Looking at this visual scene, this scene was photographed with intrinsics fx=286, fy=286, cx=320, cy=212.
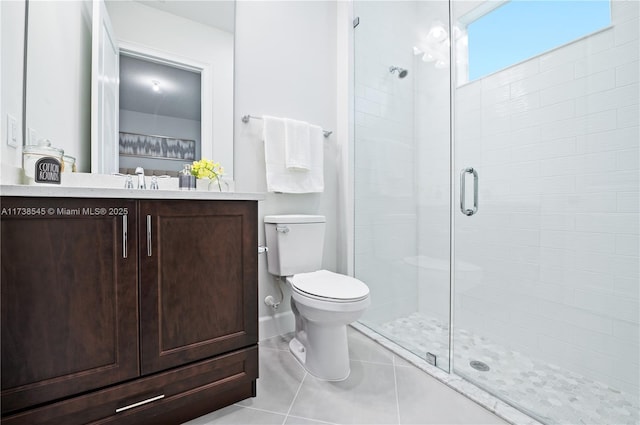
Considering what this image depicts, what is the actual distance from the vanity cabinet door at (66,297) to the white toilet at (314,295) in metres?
0.71

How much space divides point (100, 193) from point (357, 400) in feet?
4.09

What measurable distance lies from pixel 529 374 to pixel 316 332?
41.5 inches

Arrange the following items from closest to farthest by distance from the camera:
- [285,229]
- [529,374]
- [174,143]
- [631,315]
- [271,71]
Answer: [631,315], [529,374], [174,143], [285,229], [271,71]

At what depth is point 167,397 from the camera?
99cm

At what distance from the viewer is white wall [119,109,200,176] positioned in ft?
4.65

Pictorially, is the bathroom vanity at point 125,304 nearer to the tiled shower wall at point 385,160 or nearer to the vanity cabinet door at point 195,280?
the vanity cabinet door at point 195,280

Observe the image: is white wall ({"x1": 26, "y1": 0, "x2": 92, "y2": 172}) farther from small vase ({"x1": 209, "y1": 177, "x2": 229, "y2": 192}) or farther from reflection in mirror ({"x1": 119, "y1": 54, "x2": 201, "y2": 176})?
small vase ({"x1": 209, "y1": 177, "x2": 229, "y2": 192})

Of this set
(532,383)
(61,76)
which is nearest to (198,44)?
(61,76)

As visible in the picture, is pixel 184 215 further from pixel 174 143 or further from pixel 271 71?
pixel 271 71

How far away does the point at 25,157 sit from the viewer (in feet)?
3.35

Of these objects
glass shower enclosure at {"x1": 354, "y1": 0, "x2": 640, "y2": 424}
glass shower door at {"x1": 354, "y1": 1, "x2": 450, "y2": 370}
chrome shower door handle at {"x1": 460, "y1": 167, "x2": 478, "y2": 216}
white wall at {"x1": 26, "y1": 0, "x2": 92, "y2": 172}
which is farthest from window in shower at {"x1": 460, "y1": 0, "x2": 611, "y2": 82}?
white wall at {"x1": 26, "y1": 0, "x2": 92, "y2": 172}

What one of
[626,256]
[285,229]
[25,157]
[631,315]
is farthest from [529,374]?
[25,157]

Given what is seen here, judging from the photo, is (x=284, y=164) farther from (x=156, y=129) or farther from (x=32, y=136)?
(x=32, y=136)

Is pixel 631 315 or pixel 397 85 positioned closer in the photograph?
pixel 631 315
